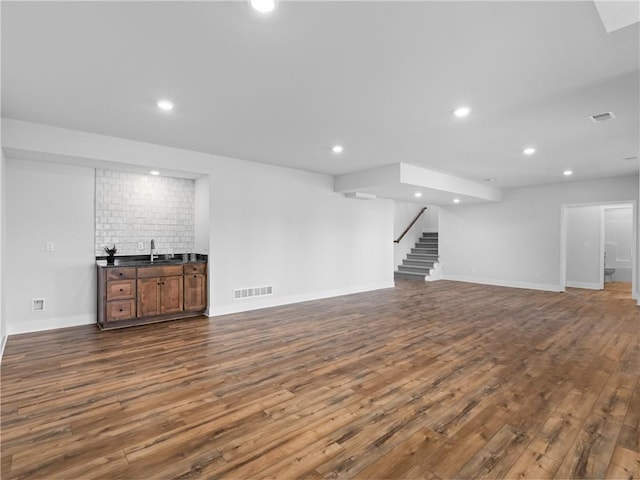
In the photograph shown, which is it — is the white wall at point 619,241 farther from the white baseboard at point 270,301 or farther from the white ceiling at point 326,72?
the white baseboard at point 270,301

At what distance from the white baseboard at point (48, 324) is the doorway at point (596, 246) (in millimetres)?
9722

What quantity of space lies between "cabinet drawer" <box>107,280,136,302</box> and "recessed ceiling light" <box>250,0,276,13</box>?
13.7ft

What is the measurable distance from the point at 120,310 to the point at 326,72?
13.8 ft

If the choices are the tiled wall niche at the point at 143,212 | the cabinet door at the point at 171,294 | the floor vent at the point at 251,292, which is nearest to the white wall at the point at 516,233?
the floor vent at the point at 251,292

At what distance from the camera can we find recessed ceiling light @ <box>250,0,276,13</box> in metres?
1.86

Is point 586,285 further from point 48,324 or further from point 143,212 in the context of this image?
point 48,324

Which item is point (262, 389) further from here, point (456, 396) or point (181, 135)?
point (181, 135)

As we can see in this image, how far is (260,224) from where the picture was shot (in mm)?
6078

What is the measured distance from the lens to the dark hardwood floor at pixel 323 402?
6.28 ft

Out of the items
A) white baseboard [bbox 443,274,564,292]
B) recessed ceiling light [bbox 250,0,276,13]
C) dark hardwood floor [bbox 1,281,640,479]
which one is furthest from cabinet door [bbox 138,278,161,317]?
white baseboard [bbox 443,274,564,292]

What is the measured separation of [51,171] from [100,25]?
3.48m

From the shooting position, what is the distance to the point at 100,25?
2.10 m

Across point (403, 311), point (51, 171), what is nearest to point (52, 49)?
point (51, 171)

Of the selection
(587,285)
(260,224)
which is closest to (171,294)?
(260,224)
